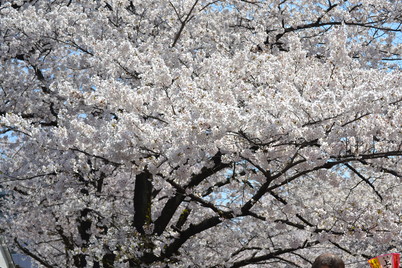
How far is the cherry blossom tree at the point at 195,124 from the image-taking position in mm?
5738

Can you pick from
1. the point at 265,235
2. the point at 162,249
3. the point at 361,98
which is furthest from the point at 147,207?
the point at 361,98

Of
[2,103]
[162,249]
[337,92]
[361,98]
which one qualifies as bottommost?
[162,249]

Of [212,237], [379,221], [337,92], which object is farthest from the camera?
[212,237]

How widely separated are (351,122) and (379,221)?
2208 mm

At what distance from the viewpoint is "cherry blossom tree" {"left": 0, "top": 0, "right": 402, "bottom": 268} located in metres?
5.74

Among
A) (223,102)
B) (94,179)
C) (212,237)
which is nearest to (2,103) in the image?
(94,179)

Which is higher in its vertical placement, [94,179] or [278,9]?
[278,9]

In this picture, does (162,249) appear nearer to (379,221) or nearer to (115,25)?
(379,221)

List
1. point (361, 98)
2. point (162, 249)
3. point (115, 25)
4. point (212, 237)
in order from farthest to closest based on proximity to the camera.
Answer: point (212, 237) < point (115, 25) < point (162, 249) < point (361, 98)

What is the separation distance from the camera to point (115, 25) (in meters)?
9.66

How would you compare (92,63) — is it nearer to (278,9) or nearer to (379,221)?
(278,9)

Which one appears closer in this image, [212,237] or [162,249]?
[162,249]

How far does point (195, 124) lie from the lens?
17.7ft

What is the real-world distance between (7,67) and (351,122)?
6997mm
